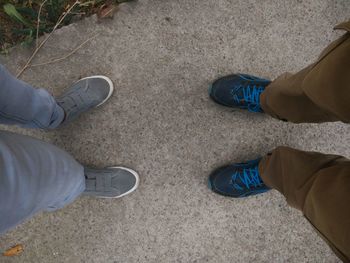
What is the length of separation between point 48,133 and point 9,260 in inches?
25.7

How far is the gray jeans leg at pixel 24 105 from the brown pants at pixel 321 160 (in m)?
0.91

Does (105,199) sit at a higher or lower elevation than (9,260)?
higher

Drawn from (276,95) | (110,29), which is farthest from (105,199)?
(276,95)

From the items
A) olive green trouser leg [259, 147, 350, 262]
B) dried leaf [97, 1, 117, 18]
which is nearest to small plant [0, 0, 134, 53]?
dried leaf [97, 1, 117, 18]

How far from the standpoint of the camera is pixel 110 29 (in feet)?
5.77

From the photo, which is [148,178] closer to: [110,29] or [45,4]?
[110,29]

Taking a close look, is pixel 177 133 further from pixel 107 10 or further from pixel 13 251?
pixel 13 251

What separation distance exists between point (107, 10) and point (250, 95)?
0.82 meters

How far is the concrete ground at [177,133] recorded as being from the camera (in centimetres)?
A: 174

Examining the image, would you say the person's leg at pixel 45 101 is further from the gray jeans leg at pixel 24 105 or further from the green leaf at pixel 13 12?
the green leaf at pixel 13 12

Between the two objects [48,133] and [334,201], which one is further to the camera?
[48,133]

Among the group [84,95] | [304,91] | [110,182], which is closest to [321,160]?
[304,91]

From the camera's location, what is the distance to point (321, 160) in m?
1.24

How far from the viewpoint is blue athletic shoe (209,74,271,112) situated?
5.49 feet
